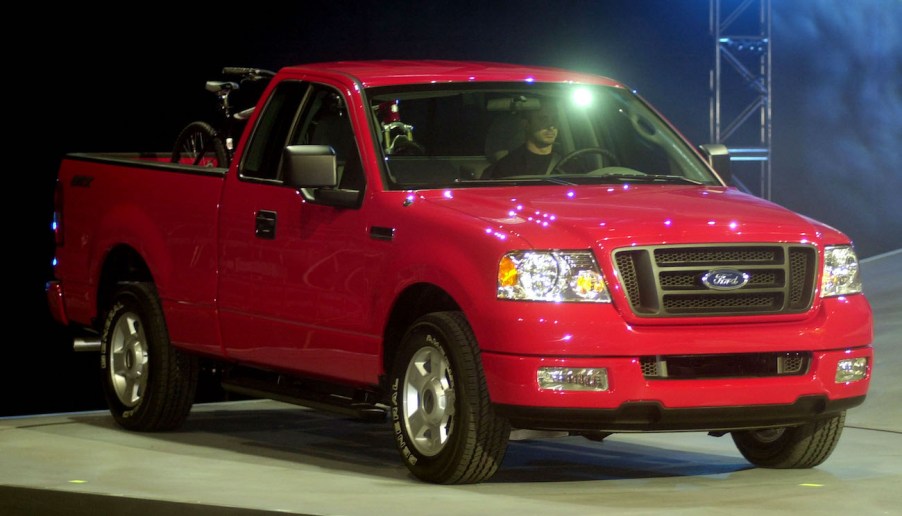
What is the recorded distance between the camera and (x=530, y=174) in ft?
28.2

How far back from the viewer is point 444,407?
7.62 m

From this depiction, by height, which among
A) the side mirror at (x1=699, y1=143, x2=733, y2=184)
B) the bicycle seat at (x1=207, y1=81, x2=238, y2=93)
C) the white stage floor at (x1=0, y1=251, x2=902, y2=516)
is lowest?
the white stage floor at (x1=0, y1=251, x2=902, y2=516)

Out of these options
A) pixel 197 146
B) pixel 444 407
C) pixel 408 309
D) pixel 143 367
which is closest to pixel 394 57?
pixel 197 146

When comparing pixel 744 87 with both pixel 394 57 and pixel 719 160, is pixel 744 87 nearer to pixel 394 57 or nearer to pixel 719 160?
pixel 394 57

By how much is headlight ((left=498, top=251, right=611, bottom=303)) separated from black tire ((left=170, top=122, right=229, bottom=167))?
4.06 metres

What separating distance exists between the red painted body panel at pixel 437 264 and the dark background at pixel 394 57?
150 inches

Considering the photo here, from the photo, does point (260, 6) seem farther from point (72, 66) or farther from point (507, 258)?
point (507, 258)

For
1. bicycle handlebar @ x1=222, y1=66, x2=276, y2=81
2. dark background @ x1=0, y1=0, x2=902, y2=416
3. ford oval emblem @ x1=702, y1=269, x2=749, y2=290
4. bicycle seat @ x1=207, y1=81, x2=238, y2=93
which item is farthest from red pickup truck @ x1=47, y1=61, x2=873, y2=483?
dark background @ x1=0, y1=0, x2=902, y2=416

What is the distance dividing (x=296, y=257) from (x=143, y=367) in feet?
5.36

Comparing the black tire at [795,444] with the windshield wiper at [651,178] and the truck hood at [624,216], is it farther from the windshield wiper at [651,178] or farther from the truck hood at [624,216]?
the windshield wiper at [651,178]

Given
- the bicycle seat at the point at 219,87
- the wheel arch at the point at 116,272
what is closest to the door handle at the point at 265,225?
the wheel arch at the point at 116,272

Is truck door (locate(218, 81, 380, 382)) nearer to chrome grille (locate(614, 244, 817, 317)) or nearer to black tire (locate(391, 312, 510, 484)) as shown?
black tire (locate(391, 312, 510, 484))

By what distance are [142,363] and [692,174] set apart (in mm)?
3036

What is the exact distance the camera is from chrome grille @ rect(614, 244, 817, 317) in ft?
23.9
